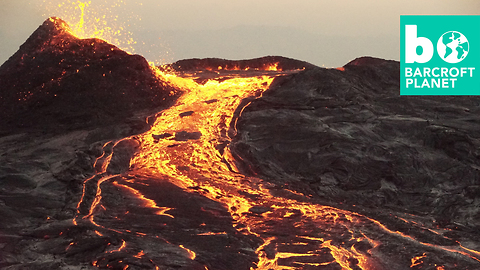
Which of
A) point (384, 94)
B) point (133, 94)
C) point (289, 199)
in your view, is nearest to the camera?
point (289, 199)

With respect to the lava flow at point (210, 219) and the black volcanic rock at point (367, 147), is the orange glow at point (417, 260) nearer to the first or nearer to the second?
the lava flow at point (210, 219)

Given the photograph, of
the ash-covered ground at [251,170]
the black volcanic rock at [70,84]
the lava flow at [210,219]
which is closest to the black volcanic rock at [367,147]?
the ash-covered ground at [251,170]

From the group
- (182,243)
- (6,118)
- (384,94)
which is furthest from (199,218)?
(384,94)

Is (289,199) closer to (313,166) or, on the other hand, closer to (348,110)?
(313,166)

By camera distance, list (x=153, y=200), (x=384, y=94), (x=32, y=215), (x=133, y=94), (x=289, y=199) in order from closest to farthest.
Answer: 1. (x=32, y=215)
2. (x=153, y=200)
3. (x=289, y=199)
4. (x=133, y=94)
5. (x=384, y=94)

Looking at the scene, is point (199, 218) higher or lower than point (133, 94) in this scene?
lower

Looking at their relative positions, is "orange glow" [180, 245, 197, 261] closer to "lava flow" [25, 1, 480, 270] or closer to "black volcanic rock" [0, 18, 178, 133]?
"lava flow" [25, 1, 480, 270]

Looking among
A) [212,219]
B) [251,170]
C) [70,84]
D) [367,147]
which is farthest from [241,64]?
[212,219]
